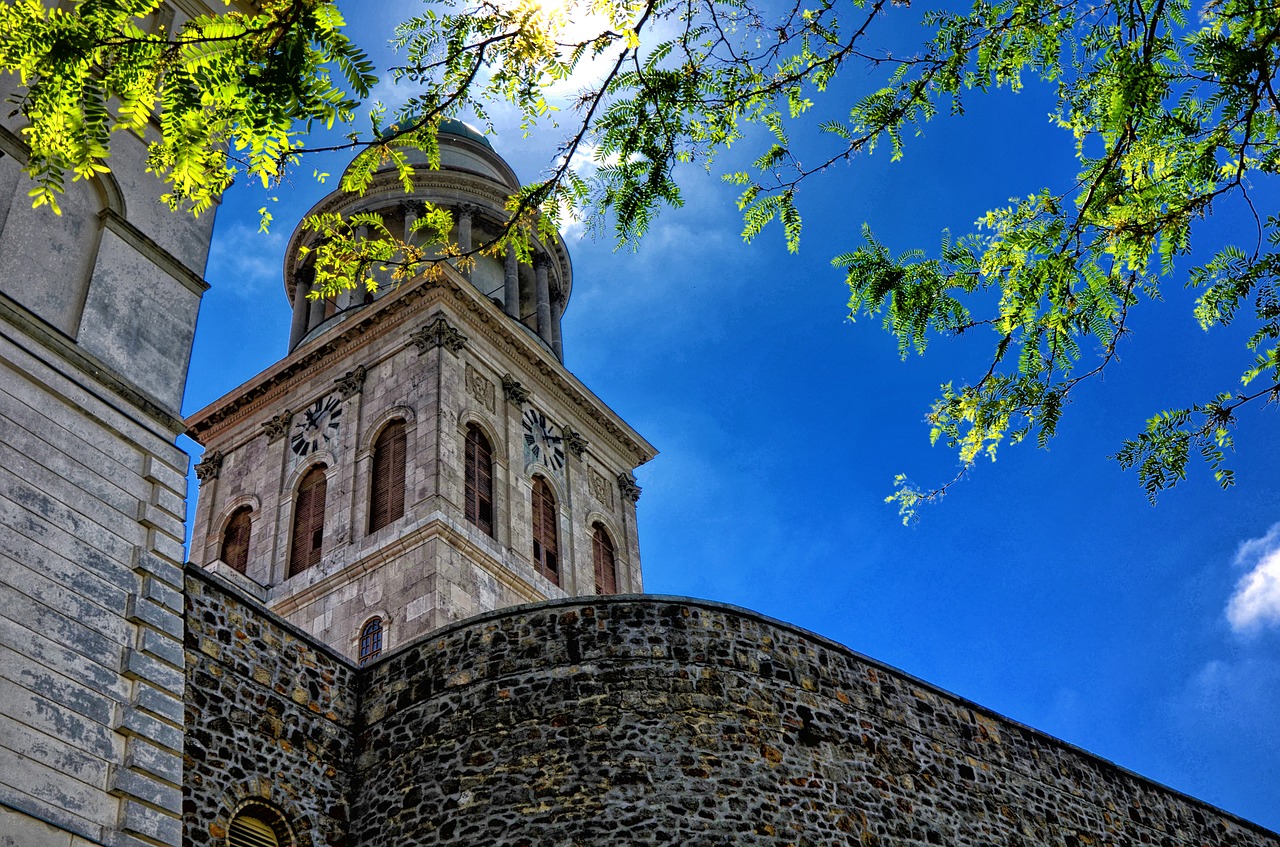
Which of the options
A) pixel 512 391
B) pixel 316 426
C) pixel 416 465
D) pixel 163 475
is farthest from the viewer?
pixel 512 391

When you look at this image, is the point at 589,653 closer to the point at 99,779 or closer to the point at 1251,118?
the point at 99,779

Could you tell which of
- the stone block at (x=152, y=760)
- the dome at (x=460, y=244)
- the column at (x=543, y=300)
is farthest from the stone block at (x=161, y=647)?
the column at (x=543, y=300)

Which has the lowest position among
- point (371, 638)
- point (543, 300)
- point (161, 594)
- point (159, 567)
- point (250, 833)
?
point (250, 833)

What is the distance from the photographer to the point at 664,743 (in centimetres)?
1373

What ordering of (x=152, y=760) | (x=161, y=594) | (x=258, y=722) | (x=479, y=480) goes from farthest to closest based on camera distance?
(x=479, y=480) < (x=258, y=722) < (x=161, y=594) < (x=152, y=760)

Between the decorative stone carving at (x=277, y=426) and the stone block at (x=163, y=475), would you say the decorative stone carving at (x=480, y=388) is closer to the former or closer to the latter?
the decorative stone carving at (x=277, y=426)

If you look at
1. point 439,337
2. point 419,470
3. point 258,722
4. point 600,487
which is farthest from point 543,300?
point 258,722

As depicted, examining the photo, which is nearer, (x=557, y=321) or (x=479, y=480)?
(x=479, y=480)

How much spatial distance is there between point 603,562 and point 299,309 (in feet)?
42.4

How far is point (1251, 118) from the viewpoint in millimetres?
7520

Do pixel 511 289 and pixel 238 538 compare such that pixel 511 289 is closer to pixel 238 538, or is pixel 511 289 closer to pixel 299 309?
pixel 299 309

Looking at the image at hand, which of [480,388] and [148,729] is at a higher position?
[480,388]

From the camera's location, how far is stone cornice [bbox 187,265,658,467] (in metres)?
33.0

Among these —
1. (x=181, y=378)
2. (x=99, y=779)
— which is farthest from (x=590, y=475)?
(x=99, y=779)
